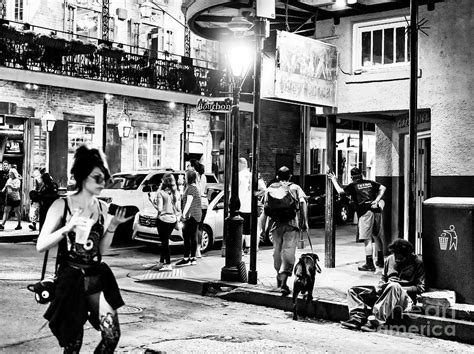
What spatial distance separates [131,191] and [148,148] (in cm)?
849

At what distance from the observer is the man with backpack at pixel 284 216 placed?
9469 mm

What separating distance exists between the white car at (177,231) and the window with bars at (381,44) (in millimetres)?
5347

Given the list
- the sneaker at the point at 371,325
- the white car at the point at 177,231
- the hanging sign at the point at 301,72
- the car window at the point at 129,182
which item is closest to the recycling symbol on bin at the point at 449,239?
the sneaker at the point at 371,325

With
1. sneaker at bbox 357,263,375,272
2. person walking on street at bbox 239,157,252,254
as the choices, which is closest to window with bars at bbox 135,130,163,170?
person walking on street at bbox 239,157,252,254

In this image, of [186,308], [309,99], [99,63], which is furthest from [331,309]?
[99,63]

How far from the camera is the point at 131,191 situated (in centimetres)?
1669

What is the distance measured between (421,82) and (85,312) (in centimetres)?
762

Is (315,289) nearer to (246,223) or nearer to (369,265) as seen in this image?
(369,265)

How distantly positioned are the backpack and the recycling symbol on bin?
2.16 m

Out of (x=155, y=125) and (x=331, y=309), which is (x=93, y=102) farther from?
(x=331, y=309)

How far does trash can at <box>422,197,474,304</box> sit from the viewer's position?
808 centimetres

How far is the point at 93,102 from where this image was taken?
23.1 m

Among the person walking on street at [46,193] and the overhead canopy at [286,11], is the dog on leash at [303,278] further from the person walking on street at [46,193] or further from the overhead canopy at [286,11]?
the person walking on street at [46,193]

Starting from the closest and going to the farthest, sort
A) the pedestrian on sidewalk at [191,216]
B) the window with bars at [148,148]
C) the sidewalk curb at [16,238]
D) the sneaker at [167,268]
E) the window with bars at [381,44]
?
1. the window with bars at [381,44]
2. the sneaker at [167,268]
3. the pedestrian on sidewalk at [191,216]
4. the sidewalk curb at [16,238]
5. the window with bars at [148,148]
